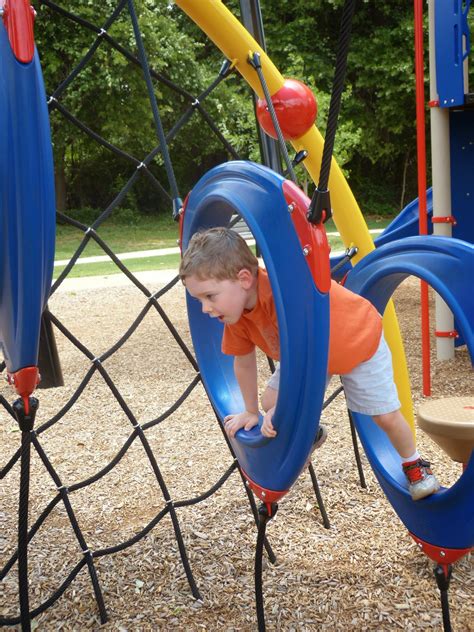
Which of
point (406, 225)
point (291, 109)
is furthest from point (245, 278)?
point (406, 225)

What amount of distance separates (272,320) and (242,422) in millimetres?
375

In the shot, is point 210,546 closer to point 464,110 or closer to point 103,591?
point 103,591

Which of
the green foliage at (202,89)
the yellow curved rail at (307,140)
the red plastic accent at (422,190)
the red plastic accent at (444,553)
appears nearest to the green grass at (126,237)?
the green foliage at (202,89)

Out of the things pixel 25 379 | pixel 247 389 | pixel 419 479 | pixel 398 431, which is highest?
pixel 25 379

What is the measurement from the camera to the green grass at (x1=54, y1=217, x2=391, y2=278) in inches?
477

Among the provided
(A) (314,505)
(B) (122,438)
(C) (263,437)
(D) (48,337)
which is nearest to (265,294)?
(C) (263,437)

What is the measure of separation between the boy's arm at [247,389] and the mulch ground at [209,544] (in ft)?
2.41

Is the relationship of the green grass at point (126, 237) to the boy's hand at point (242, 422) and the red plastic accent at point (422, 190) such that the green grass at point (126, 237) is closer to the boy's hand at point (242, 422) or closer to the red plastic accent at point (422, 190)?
the red plastic accent at point (422, 190)

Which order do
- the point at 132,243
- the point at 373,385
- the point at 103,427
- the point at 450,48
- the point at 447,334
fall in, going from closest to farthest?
1. the point at 373,385
2. the point at 103,427
3. the point at 450,48
4. the point at 447,334
5. the point at 132,243

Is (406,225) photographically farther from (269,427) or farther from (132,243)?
(132,243)

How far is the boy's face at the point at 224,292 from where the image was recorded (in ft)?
6.22

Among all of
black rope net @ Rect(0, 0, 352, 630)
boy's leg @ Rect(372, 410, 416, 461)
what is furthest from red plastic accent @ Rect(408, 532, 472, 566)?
black rope net @ Rect(0, 0, 352, 630)

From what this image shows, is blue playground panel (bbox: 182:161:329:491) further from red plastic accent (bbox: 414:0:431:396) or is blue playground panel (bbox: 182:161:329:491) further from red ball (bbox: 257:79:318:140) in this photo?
red plastic accent (bbox: 414:0:431:396)

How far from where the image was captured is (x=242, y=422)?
2205mm
